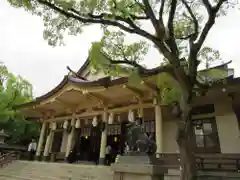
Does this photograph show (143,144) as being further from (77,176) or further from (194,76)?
(77,176)

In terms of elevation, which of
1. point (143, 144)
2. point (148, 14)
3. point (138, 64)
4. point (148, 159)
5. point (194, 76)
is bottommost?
point (148, 159)

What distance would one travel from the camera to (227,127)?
9648 mm

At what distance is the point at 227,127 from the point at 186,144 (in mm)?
5948

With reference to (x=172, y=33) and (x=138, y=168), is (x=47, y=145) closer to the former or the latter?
(x=138, y=168)

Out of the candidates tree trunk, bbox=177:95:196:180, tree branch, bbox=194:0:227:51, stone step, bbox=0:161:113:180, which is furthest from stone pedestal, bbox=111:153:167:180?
tree branch, bbox=194:0:227:51

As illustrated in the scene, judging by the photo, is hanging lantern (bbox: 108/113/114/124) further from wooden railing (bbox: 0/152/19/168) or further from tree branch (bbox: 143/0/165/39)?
wooden railing (bbox: 0/152/19/168)

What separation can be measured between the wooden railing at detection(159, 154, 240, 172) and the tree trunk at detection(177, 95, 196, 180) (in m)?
3.90

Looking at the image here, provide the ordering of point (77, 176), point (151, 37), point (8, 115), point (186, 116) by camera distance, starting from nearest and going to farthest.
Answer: point (186, 116)
point (151, 37)
point (77, 176)
point (8, 115)

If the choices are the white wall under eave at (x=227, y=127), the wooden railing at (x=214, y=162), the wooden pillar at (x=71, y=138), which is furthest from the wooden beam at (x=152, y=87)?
the wooden pillar at (x=71, y=138)

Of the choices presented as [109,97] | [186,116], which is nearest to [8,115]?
[109,97]

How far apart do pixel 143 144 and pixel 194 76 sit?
258 centimetres

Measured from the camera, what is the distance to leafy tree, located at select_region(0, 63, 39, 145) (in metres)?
20.2

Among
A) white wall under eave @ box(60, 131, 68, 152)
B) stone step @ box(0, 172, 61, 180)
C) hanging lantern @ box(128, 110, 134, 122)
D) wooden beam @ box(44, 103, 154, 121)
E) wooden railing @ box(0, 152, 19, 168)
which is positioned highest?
wooden beam @ box(44, 103, 154, 121)

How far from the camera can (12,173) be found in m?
11.9
